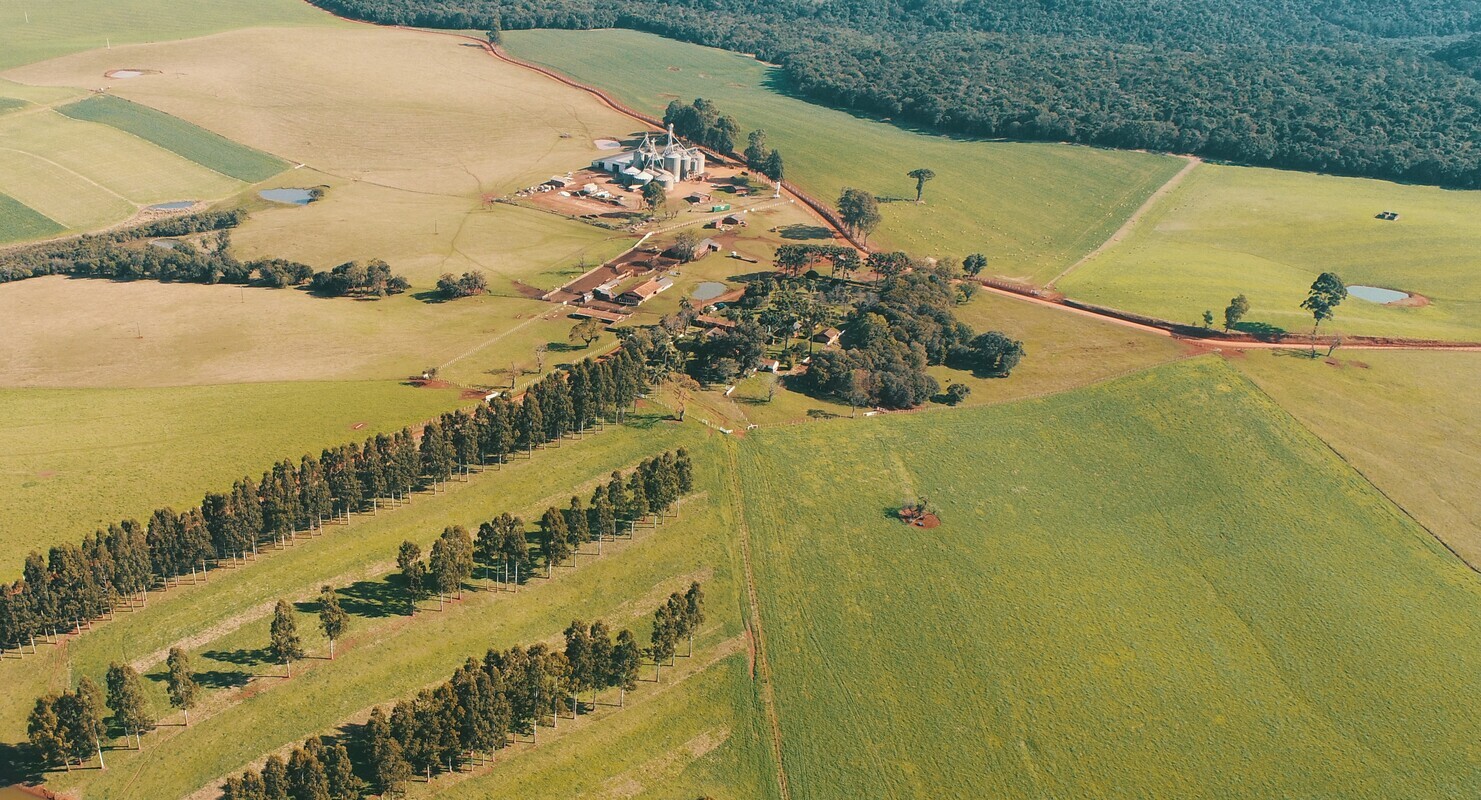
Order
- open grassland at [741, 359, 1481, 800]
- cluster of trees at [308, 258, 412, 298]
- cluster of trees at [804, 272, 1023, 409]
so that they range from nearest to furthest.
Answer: open grassland at [741, 359, 1481, 800] → cluster of trees at [804, 272, 1023, 409] → cluster of trees at [308, 258, 412, 298]

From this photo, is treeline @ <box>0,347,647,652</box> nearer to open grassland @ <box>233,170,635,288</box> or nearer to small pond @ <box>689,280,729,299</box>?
small pond @ <box>689,280,729,299</box>

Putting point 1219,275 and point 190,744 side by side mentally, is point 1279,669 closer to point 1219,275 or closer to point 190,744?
point 190,744

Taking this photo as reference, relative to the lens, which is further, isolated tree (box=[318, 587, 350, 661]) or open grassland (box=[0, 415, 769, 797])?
isolated tree (box=[318, 587, 350, 661])

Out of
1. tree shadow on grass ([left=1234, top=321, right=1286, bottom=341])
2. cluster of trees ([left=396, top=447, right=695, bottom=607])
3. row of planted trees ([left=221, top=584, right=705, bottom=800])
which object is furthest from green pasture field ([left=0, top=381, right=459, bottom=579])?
tree shadow on grass ([left=1234, top=321, right=1286, bottom=341])

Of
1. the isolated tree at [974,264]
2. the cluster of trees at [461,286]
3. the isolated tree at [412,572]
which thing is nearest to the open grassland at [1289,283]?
the isolated tree at [974,264]

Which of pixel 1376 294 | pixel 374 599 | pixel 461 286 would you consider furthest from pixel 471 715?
pixel 1376 294
